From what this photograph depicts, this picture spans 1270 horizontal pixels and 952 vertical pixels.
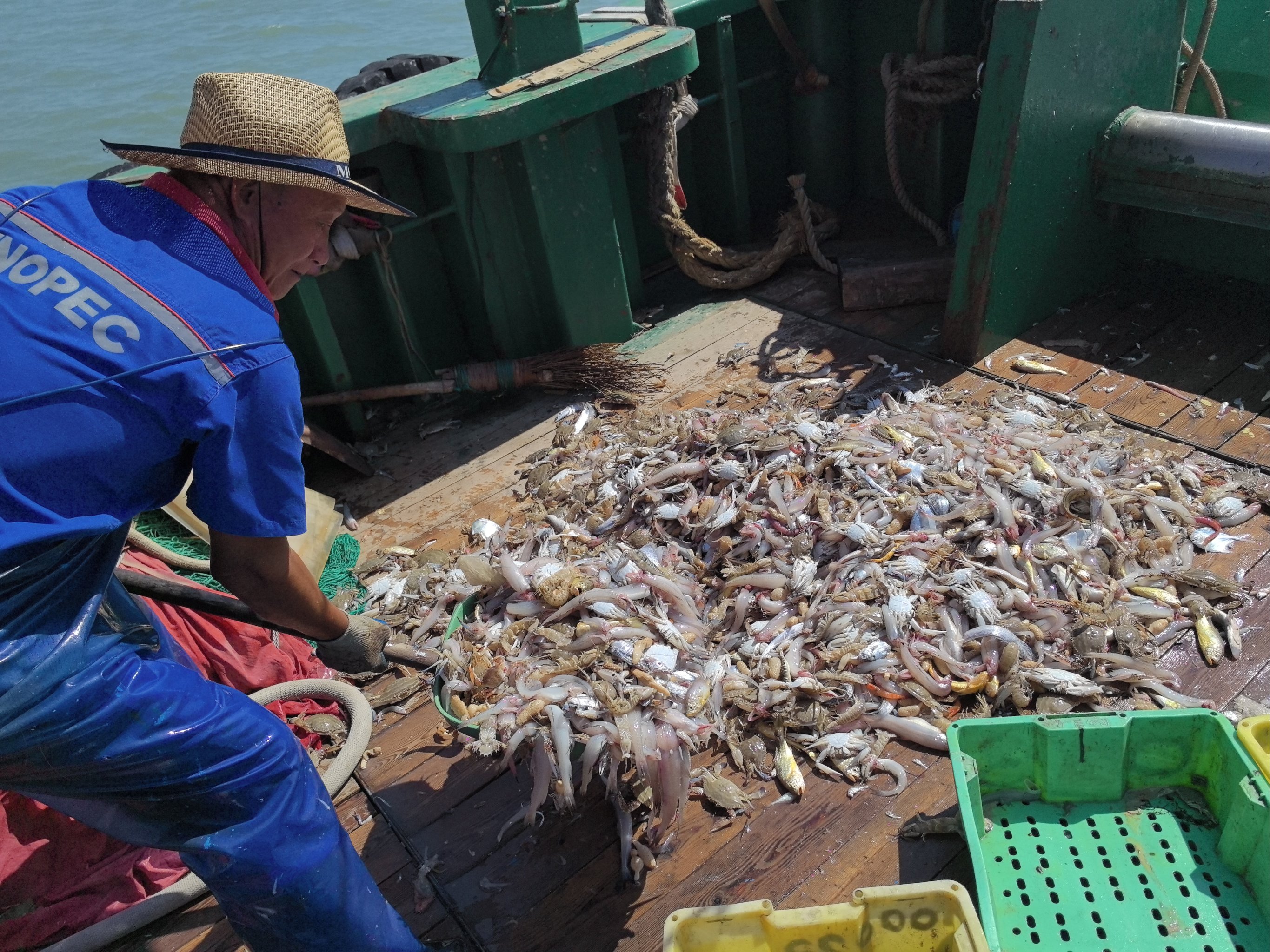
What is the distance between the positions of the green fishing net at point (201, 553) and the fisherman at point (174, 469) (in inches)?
57.5

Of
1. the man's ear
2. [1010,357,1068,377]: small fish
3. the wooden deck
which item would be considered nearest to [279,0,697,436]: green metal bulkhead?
the wooden deck

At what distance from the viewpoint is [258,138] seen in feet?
6.54

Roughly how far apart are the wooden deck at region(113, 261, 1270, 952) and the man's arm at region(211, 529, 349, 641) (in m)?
0.82

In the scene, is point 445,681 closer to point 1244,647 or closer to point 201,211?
point 201,211

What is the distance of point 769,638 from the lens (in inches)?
127

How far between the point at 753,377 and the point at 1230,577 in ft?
7.46

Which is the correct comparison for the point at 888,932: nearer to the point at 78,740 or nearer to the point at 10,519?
the point at 78,740

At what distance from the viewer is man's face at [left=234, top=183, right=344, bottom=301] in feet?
6.83

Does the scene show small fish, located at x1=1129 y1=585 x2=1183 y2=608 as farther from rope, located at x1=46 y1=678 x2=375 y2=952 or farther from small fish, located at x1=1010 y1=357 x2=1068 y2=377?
rope, located at x1=46 y1=678 x2=375 y2=952

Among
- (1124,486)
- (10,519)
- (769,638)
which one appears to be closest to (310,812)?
(10,519)

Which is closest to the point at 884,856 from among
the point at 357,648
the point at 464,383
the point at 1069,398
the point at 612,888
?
the point at 612,888

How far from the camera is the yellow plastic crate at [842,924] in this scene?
6.81ft

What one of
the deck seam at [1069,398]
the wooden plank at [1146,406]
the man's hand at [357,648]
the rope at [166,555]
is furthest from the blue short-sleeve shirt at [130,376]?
the wooden plank at [1146,406]

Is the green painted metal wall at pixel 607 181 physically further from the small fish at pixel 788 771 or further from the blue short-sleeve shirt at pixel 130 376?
the small fish at pixel 788 771
